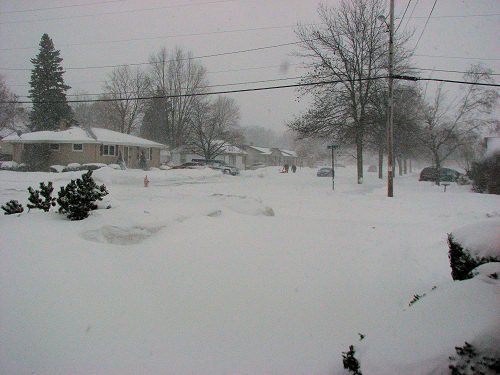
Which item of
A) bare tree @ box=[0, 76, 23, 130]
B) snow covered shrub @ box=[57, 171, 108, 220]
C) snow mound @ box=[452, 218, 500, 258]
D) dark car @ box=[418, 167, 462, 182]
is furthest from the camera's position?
bare tree @ box=[0, 76, 23, 130]

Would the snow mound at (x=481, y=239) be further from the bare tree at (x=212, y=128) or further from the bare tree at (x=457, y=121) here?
the bare tree at (x=212, y=128)

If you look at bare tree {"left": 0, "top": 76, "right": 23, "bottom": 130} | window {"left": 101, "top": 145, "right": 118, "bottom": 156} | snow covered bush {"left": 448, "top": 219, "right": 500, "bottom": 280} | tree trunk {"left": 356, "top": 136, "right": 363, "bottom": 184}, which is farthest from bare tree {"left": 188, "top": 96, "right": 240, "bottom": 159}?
snow covered bush {"left": 448, "top": 219, "right": 500, "bottom": 280}

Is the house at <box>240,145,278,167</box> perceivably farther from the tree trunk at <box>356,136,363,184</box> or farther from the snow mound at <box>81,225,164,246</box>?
the snow mound at <box>81,225,164,246</box>

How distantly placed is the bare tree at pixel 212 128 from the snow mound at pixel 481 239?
43.2m

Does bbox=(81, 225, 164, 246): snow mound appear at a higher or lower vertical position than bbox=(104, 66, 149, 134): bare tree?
lower

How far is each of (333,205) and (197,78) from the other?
45012mm

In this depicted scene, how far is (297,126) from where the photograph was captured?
23656 mm

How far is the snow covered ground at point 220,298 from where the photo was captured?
288 cm

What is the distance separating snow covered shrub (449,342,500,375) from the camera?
6.55 ft

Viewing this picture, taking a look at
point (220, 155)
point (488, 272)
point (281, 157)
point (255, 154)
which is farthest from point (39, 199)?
point (281, 157)

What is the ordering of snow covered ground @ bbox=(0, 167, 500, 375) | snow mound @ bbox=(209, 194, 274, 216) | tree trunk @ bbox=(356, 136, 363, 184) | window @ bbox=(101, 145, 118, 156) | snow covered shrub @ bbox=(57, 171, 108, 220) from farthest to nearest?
window @ bbox=(101, 145, 118, 156)
tree trunk @ bbox=(356, 136, 363, 184)
snow mound @ bbox=(209, 194, 274, 216)
snow covered shrub @ bbox=(57, 171, 108, 220)
snow covered ground @ bbox=(0, 167, 500, 375)

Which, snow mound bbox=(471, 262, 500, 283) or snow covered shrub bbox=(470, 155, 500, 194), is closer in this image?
snow mound bbox=(471, 262, 500, 283)

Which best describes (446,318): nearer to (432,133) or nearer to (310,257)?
(310,257)

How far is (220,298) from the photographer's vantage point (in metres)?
4.49
